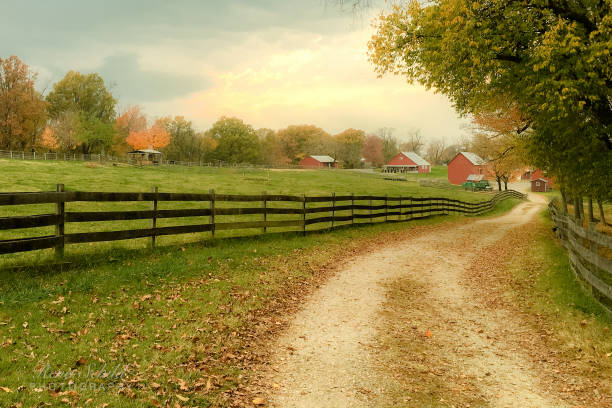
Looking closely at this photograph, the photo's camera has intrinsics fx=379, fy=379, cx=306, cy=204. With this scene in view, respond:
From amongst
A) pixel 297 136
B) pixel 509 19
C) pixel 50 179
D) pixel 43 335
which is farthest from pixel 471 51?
pixel 297 136

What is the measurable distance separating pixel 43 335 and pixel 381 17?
1052 cm

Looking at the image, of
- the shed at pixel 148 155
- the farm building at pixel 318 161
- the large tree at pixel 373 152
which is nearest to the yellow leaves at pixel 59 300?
the shed at pixel 148 155

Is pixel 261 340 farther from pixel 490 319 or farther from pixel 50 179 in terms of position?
pixel 50 179

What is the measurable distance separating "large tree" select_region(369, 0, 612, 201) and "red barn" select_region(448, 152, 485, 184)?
6813 centimetres

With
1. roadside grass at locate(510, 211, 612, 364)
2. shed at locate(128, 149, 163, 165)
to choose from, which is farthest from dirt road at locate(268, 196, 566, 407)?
shed at locate(128, 149, 163, 165)

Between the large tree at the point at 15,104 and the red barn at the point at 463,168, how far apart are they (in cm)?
7696

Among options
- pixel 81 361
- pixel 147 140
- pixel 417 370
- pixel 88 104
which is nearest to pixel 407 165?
pixel 147 140

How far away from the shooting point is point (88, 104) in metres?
79.3

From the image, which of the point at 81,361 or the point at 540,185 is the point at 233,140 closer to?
the point at 540,185

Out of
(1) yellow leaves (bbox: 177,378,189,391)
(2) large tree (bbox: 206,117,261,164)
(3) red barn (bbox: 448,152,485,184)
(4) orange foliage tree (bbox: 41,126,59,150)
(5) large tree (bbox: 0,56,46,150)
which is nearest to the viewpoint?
(1) yellow leaves (bbox: 177,378,189,391)

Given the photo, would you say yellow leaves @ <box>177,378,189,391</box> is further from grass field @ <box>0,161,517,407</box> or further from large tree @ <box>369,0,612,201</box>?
large tree @ <box>369,0,612,201</box>

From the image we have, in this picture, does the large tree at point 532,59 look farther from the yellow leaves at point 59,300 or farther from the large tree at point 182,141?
the large tree at point 182,141

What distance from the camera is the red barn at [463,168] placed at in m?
76.0

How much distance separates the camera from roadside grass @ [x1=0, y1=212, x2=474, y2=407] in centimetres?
412
